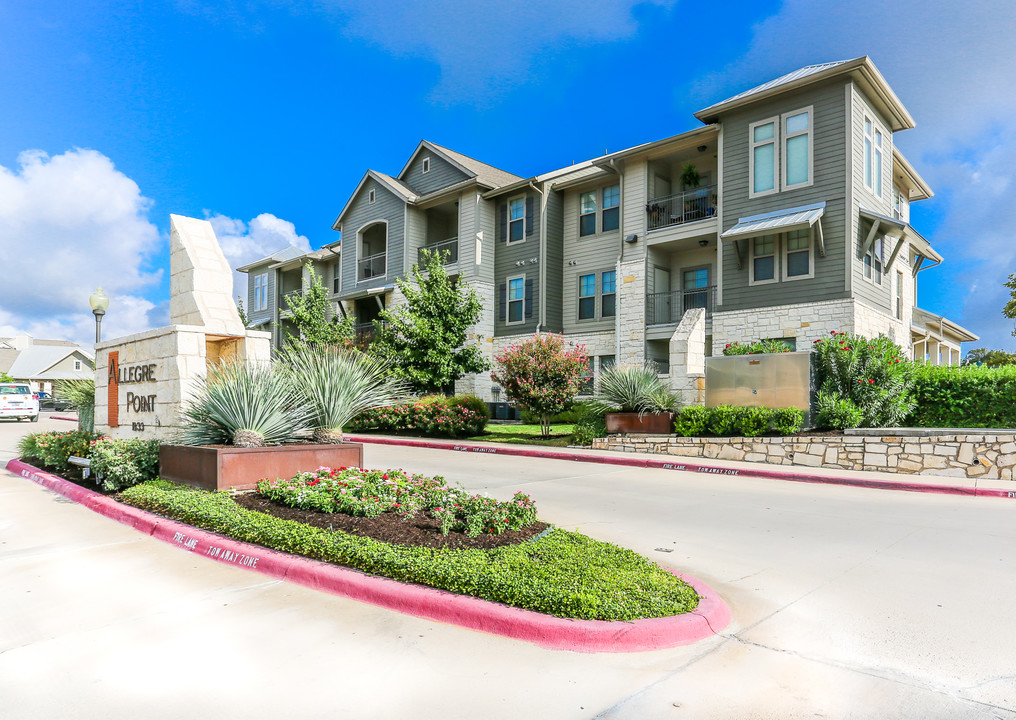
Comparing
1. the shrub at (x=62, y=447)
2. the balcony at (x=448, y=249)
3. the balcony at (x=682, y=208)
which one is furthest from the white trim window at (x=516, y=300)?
the shrub at (x=62, y=447)

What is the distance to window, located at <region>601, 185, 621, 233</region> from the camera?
82.2ft

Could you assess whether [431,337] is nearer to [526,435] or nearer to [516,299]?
[526,435]

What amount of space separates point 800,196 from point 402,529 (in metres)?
17.6

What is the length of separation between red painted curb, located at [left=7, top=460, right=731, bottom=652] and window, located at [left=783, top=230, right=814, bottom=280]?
16.4 metres

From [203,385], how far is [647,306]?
16.8 metres

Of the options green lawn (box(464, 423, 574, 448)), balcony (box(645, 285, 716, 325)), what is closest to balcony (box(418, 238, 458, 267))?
Answer: green lawn (box(464, 423, 574, 448))

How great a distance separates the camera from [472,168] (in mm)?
28781

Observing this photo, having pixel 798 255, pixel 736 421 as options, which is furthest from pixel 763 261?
pixel 736 421

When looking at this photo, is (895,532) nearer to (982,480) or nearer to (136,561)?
(982,480)

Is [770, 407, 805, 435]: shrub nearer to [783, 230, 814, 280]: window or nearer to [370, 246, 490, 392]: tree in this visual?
[783, 230, 814, 280]: window

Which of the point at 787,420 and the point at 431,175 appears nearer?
the point at 787,420

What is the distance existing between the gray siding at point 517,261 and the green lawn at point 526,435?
484 cm

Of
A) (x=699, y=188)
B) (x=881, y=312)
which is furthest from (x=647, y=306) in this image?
(x=881, y=312)

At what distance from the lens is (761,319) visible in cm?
1998
